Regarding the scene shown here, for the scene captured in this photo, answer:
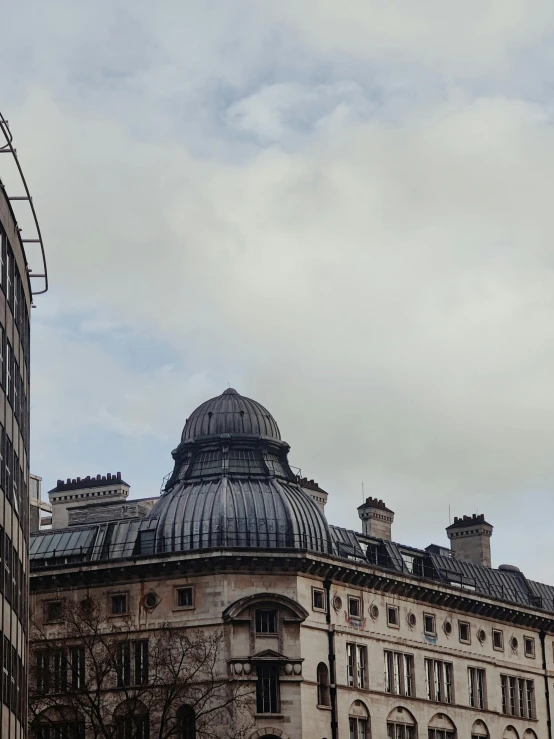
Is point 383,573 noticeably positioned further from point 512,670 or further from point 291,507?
point 512,670

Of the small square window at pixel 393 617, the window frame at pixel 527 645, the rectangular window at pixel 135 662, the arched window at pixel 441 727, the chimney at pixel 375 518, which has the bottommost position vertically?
the arched window at pixel 441 727

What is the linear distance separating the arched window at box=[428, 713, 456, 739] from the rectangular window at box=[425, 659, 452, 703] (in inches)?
42.1

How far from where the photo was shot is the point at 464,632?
120 m

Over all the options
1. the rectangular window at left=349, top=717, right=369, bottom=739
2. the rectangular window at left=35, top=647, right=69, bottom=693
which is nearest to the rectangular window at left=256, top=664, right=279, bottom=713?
the rectangular window at left=349, top=717, right=369, bottom=739

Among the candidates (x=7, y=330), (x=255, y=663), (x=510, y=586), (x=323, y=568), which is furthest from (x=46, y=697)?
(x=510, y=586)

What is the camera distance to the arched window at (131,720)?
89.9m

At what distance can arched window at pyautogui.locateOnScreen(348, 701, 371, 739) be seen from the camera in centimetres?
10688

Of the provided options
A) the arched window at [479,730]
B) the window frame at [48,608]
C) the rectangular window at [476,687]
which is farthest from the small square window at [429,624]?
the window frame at [48,608]

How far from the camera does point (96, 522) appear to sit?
377ft

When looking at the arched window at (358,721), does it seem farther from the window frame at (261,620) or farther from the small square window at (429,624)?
the small square window at (429,624)

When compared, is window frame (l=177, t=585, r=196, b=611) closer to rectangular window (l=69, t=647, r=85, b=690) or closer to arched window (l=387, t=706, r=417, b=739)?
rectangular window (l=69, t=647, r=85, b=690)

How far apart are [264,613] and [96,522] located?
52.5ft

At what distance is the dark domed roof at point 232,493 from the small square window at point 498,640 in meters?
19.5

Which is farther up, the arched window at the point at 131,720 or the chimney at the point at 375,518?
the chimney at the point at 375,518
